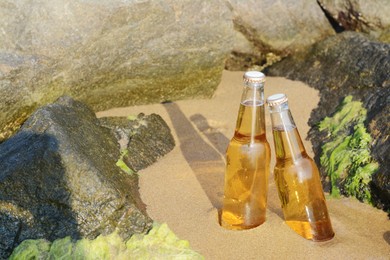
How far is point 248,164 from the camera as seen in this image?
3.86 metres

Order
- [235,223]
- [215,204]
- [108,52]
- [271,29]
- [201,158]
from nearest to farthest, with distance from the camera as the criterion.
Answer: [235,223]
[215,204]
[201,158]
[108,52]
[271,29]

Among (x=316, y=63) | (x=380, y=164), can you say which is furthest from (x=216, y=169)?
→ (x=316, y=63)

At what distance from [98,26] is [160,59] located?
2.31 ft

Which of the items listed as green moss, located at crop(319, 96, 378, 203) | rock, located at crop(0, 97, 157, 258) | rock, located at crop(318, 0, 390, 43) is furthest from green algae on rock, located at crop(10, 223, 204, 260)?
rock, located at crop(318, 0, 390, 43)

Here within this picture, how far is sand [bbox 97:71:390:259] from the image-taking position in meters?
3.92

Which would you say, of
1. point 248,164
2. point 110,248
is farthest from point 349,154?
point 110,248

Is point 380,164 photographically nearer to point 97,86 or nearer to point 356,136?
point 356,136

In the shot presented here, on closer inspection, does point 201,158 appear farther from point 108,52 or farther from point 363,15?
point 363,15

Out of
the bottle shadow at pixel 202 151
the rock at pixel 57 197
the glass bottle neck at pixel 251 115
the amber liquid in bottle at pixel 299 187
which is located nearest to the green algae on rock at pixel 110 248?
the rock at pixel 57 197

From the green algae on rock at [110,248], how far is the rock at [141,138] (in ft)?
3.09

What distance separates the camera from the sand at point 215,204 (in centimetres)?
392

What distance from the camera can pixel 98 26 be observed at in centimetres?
540

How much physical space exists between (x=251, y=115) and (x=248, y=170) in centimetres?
36

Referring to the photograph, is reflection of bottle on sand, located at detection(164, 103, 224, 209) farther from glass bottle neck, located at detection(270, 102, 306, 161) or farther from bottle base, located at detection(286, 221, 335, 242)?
glass bottle neck, located at detection(270, 102, 306, 161)
